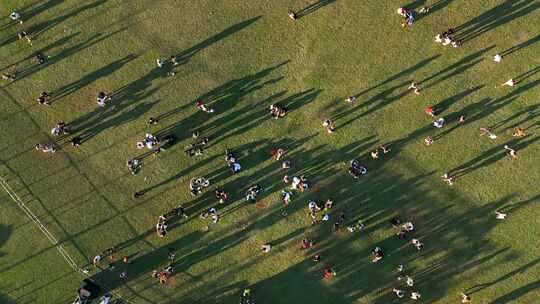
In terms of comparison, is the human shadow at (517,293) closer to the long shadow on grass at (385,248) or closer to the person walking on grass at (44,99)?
the long shadow on grass at (385,248)

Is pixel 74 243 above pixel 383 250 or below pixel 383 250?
above

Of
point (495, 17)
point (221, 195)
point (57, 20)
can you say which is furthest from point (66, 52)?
point (495, 17)

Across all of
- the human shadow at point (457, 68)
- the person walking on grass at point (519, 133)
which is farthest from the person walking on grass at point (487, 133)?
the human shadow at point (457, 68)

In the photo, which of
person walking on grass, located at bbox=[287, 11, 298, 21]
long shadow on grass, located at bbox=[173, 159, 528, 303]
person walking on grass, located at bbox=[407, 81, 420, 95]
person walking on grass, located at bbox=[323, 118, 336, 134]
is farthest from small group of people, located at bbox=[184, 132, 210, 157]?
person walking on grass, located at bbox=[407, 81, 420, 95]

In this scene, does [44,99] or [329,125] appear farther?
[44,99]

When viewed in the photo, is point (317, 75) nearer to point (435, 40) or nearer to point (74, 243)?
point (435, 40)

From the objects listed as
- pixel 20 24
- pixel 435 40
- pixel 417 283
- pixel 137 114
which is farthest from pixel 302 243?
pixel 20 24

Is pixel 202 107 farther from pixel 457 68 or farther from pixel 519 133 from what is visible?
pixel 519 133
